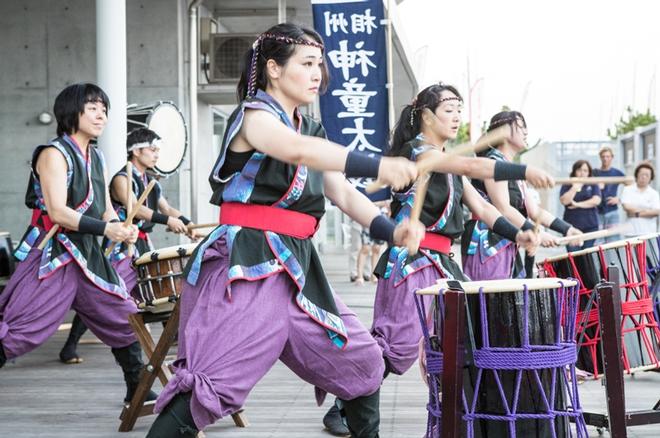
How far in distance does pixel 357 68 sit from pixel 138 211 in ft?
6.31

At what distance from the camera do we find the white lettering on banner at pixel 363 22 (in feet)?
22.3

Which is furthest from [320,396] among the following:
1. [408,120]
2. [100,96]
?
[100,96]

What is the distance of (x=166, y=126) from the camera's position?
818 centimetres

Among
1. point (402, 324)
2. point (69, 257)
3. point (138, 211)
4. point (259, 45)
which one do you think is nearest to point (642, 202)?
point (138, 211)

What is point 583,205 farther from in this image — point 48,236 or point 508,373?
point 508,373

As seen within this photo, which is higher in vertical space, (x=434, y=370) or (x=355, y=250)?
(x=434, y=370)

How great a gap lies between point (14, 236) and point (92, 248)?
6.36m

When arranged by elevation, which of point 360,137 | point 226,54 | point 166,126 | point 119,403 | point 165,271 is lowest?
point 119,403

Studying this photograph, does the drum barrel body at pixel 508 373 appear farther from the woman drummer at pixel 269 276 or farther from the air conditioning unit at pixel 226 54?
the air conditioning unit at pixel 226 54

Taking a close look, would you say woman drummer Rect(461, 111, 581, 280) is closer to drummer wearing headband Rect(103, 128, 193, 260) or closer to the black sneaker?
the black sneaker

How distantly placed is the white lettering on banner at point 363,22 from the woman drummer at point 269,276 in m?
3.98

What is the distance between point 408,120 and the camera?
4.30 m

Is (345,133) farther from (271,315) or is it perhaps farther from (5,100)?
(5,100)

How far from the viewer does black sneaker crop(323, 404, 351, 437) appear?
419cm
